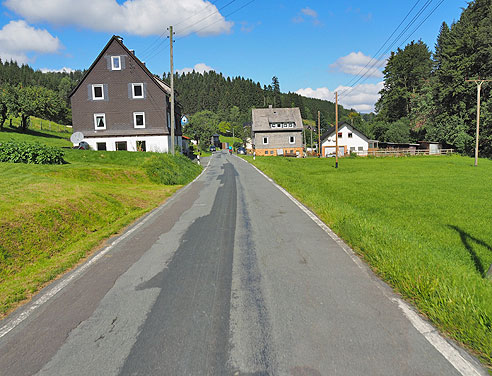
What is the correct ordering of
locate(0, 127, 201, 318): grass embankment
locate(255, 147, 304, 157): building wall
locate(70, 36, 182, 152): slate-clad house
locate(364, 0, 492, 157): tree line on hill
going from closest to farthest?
1. locate(0, 127, 201, 318): grass embankment
2. locate(70, 36, 182, 152): slate-clad house
3. locate(364, 0, 492, 157): tree line on hill
4. locate(255, 147, 304, 157): building wall

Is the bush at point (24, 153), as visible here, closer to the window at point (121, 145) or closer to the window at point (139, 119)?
the window at point (121, 145)

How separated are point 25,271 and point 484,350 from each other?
268 inches

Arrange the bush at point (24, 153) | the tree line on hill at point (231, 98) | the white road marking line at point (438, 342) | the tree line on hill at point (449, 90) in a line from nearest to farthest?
the white road marking line at point (438, 342)
the bush at point (24, 153)
the tree line on hill at point (449, 90)
the tree line on hill at point (231, 98)

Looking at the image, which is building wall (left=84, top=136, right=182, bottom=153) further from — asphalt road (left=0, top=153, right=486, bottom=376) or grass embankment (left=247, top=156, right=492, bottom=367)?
asphalt road (left=0, top=153, right=486, bottom=376)

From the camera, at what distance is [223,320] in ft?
13.5

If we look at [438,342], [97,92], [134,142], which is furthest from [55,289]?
[97,92]

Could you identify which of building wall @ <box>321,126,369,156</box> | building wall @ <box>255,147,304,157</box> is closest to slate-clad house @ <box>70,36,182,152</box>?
building wall @ <box>255,147,304,157</box>

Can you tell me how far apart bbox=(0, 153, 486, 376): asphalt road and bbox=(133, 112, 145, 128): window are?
32.5 metres

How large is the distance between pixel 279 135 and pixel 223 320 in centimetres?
7180

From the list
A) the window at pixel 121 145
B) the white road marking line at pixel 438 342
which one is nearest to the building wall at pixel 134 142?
the window at pixel 121 145

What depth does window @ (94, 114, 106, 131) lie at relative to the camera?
3712cm

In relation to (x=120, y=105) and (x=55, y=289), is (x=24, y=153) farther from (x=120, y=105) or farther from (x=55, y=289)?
(x=120, y=105)

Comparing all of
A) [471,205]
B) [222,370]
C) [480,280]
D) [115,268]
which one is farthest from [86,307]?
[471,205]

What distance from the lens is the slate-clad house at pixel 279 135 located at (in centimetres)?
7394
